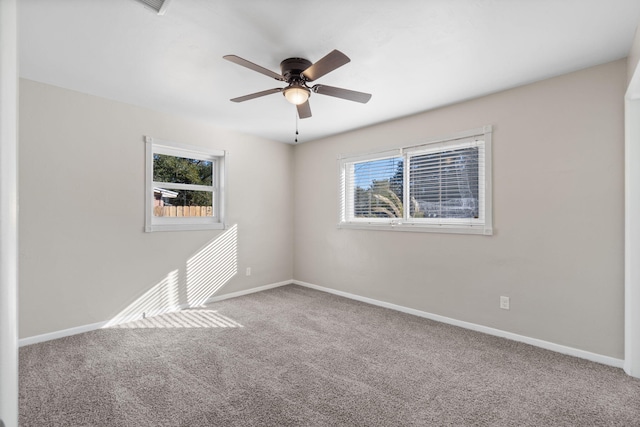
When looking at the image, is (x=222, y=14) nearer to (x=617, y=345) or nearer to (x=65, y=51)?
(x=65, y=51)

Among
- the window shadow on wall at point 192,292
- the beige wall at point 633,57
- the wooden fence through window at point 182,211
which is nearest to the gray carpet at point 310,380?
the window shadow on wall at point 192,292

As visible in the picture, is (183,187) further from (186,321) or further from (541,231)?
(541,231)

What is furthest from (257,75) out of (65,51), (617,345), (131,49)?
(617,345)

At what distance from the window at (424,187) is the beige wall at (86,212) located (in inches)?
83.9

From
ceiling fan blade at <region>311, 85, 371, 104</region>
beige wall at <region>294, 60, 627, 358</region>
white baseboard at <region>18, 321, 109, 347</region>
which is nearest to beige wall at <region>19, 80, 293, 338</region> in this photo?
white baseboard at <region>18, 321, 109, 347</region>

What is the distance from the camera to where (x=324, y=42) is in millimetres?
2205

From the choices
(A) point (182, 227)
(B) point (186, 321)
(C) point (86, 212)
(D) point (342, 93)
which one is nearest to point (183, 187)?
(A) point (182, 227)

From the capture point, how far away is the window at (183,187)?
3.76m

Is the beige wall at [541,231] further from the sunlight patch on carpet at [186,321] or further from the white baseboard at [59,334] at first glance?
the white baseboard at [59,334]

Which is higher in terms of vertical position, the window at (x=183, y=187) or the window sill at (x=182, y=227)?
the window at (x=183, y=187)

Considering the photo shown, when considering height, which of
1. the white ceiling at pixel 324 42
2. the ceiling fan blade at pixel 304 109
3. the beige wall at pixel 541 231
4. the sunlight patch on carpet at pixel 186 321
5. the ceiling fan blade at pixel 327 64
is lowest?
the sunlight patch on carpet at pixel 186 321

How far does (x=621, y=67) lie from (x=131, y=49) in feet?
12.8

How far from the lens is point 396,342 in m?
2.95

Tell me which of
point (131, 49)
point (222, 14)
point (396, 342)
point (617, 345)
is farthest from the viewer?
point (396, 342)
